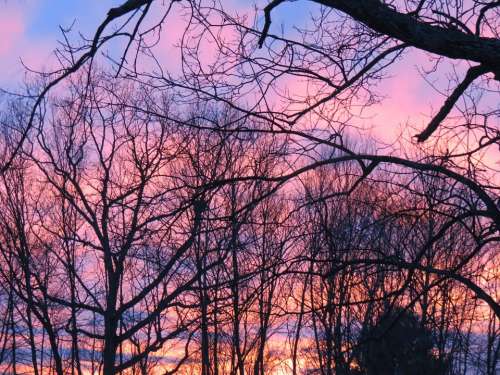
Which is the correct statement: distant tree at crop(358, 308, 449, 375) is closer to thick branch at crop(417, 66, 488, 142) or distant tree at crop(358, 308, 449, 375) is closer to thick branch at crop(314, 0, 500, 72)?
thick branch at crop(417, 66, 488, 142)

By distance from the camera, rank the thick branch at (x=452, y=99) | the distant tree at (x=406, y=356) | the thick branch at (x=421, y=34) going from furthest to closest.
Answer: the distant tree at (x=406, y=356), the thick branch at (x=452, y=99), the thick branch at (x=421, y=34)

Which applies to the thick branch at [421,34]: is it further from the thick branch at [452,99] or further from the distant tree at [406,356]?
the distant tree at [406,356]

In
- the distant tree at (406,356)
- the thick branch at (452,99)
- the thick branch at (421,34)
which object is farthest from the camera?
the distant tree at (406,356)

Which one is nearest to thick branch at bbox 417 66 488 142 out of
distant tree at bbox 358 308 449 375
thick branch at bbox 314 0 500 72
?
thick branch at bbox 314 0 500 72

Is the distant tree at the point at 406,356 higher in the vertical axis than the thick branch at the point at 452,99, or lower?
higher

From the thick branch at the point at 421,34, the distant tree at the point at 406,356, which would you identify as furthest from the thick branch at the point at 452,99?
the distant tree at the point at 406,356

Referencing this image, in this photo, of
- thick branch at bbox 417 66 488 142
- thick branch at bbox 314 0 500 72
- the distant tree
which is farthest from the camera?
the distant tree

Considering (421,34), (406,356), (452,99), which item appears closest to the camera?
(421,34)

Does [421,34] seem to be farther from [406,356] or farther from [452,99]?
[406,356]

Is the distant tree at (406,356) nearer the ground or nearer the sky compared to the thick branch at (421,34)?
nearer the sky

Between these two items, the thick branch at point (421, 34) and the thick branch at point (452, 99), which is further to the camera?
the thick branch at point (452, 99)

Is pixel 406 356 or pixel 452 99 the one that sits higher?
pixel 406 356

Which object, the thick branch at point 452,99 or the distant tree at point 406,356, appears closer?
the thick branch at point 452,99

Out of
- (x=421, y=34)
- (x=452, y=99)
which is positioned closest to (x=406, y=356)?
(x=452, y=99)
